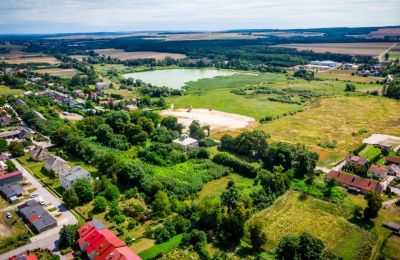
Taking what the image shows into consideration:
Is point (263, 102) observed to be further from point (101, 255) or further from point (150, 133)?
point (101, 255)

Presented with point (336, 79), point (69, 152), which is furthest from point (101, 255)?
point (336, 79)

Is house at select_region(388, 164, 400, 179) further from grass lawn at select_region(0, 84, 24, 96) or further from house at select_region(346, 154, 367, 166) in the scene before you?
grass lawn at select_region(0, 84, 24, 96)

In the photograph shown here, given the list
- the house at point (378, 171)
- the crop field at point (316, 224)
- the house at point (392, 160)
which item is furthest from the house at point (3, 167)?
the house at point (392, 160)

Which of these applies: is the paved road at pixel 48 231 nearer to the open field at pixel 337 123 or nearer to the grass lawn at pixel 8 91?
the open field at pixel 337 123

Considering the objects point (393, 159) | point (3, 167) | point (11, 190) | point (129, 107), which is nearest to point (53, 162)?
point (11, 190)

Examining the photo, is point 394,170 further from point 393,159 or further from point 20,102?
point 20,102
